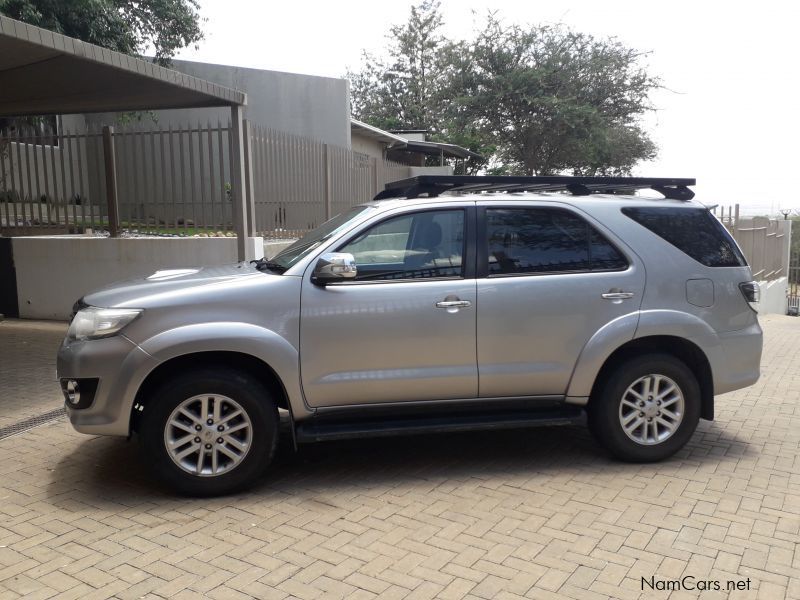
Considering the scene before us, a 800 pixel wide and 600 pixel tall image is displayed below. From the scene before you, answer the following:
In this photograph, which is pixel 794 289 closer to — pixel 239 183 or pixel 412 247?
pixel 239 183

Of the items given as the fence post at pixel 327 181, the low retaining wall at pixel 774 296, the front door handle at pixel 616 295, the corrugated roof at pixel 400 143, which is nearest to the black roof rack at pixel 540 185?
the front door handle at pixel 616 295

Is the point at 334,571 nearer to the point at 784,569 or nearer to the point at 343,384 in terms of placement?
the point at 343,384

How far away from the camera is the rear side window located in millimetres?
4961

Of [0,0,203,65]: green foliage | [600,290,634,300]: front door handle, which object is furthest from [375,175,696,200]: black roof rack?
[0,0,203,65]: green foliage

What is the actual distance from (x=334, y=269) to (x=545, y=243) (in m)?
1.51

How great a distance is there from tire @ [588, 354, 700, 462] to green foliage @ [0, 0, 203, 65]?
449 inches

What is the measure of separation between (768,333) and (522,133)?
20.8 metres

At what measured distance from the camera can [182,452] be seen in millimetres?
4227

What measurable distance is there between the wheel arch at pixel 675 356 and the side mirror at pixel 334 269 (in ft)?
6.15

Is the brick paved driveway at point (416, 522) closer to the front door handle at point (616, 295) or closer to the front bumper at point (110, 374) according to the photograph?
the front bumper at point (110, 374)

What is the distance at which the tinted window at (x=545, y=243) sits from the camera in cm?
476

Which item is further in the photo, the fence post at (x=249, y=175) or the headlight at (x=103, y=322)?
the fence post at (x=249, y=175)

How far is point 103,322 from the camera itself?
13.9ft

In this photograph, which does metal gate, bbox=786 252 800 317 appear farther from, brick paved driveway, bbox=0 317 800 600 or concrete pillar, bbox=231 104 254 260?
brick paved driveway, bbox=0 317 800 600
